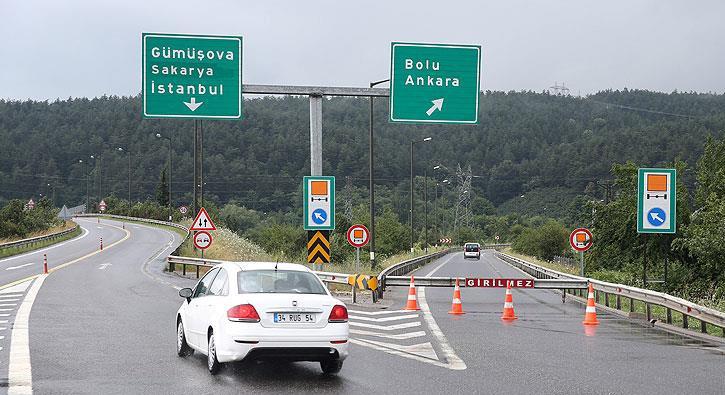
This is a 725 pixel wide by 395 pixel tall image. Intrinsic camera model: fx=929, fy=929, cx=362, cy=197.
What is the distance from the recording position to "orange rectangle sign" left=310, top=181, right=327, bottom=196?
85.2 ft

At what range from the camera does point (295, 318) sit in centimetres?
1122

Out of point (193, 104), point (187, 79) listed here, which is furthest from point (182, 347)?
point (187, 79)

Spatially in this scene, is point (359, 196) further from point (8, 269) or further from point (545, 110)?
point (8, 269)

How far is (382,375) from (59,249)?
5077cm

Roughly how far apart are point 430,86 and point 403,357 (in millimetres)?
12227

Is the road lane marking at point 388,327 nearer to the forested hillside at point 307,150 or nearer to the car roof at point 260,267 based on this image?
the car roof at point 260,267

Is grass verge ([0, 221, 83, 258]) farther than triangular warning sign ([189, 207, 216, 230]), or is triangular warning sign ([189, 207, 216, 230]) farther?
grass verge ([0, 221, 83, 258])

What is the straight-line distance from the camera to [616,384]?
11070mm

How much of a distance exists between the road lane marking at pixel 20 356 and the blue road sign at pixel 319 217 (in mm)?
7891

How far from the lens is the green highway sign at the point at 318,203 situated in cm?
2592

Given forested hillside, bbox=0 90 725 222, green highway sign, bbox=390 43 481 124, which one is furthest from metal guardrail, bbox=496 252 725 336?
forested hillside, bbox=0 90 725 222

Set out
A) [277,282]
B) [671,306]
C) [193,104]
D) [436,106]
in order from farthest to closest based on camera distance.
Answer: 1. [436,106]
2. [193,104]
3. [671,306]
4. [277,282]

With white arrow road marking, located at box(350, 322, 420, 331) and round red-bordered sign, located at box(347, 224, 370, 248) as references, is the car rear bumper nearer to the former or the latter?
white arrow road marking, located at box(350, 322, 420, 331)

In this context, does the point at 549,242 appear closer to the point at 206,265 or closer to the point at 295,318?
the point at 206,265
